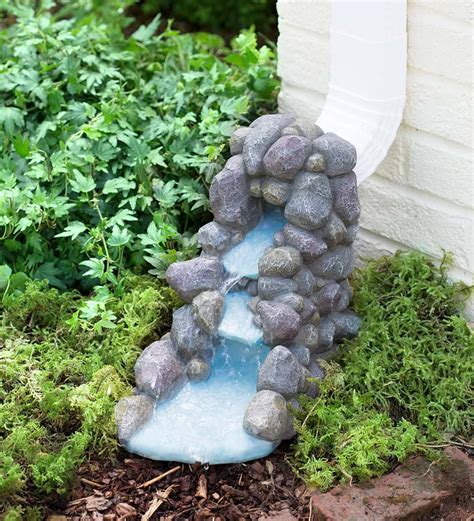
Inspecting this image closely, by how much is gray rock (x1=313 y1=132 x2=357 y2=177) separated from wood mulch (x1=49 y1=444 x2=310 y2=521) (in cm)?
93

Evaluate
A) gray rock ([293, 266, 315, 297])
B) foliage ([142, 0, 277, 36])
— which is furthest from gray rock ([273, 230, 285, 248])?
foliage ([142, 0, 277, 36])

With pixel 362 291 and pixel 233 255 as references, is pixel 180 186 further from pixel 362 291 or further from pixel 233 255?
pixel 362 291

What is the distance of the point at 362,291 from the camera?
3.54m

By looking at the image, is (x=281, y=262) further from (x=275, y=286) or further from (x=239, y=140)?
(x=239, y=140)

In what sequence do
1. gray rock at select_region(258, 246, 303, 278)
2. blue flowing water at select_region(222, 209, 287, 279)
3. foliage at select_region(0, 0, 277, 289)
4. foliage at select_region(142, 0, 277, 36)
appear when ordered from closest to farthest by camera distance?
gray rock at select_region(258, 246, 303, 278)
blue flowing water at select_region(222, 209, 287, 279)
foliage at select_region(0, 0, 277, 289)
foliage at select_region(142, 0, 277, 36)

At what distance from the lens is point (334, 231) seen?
10.6 ft

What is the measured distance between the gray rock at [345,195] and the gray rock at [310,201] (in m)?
0.04

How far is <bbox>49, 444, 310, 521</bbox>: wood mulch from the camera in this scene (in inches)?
116

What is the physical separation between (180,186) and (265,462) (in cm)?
121

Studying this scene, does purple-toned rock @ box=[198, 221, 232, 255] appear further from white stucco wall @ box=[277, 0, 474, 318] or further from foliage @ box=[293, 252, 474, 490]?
white stucco wall @ box=[277, 0, 474, 318]

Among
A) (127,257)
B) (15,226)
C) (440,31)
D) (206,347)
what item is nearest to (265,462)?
(206,347)

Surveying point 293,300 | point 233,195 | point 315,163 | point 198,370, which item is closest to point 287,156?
point 315,163

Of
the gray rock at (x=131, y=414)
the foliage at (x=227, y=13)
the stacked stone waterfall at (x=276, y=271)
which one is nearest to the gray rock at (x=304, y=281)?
the stacked stone waterfall at (x=276, y=271)

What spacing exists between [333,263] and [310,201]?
24cm
